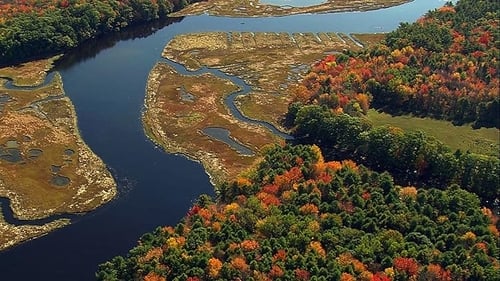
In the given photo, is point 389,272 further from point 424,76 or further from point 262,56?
point 262,56

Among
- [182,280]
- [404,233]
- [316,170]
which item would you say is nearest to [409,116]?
[316,170]

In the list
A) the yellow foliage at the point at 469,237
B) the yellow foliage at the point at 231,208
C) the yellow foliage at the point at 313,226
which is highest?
the yellow foliage at the point at 231,208

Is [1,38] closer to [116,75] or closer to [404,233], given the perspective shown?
[116,75]

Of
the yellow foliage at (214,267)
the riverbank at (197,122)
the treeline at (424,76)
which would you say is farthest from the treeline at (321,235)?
the treeline at (424,76)

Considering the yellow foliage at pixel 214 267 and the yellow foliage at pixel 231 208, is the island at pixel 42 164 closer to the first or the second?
the yellow foliage at pixel 231 208

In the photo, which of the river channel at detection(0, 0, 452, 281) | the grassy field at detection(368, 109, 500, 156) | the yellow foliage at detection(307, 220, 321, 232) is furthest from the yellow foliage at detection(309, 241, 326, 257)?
the grassy field at detection(368, 109, 500, 156)

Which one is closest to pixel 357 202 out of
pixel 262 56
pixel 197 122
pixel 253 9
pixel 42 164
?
pixel 197 122

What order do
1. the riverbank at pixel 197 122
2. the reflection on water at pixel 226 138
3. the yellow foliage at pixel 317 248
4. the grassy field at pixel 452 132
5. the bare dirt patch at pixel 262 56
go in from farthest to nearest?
the bare dirt patch at pixel 262 56, the reflection on water at pixel 226 138, the riverbank at pixel 197 122, the grassy field at pixel 452 132, the yellow foliage at pixel 317 248
